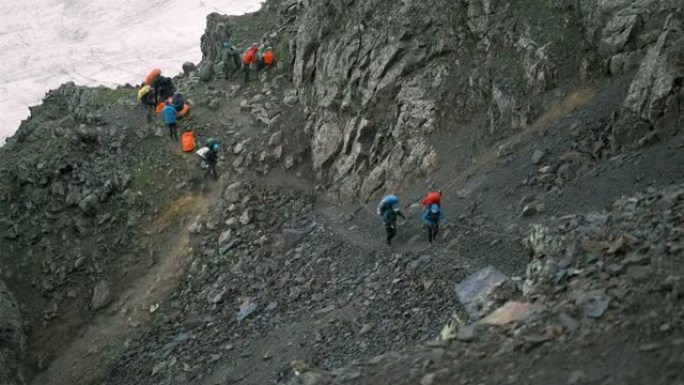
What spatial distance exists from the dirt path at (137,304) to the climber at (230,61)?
9.06 meters

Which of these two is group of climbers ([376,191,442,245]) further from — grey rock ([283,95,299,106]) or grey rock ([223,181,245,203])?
grey rock ([283,95,299,106])

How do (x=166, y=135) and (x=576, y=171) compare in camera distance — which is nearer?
(x=576, y=171)

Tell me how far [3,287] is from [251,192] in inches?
385

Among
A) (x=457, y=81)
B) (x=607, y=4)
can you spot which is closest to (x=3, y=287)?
(x=457, y=81)

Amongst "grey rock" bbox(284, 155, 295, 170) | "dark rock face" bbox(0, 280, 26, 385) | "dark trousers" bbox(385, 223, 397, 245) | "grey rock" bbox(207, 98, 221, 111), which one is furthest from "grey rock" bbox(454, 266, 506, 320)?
"grey rock" bbox(207, 98, 221, 111)

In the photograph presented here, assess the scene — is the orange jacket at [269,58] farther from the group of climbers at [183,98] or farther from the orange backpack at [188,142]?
the orange backpack at [188,142]

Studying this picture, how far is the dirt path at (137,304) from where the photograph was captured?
20516 mm

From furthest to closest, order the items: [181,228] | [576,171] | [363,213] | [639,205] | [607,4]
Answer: [181,228], [363,213], [607,4], [576,171], [639,205]

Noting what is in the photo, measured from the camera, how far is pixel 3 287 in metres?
23.0

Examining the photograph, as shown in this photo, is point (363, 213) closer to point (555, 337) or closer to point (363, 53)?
point (363, 53)

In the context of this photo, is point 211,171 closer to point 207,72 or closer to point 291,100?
point 291,100

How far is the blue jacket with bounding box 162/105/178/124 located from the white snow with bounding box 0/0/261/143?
33.7 m

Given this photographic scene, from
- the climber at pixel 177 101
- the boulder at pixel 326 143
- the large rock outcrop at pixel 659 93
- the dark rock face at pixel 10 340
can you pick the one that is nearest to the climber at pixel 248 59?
the climber at pixel 177 101

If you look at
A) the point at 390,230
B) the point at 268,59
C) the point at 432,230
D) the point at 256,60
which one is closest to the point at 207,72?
the point at 256,60
